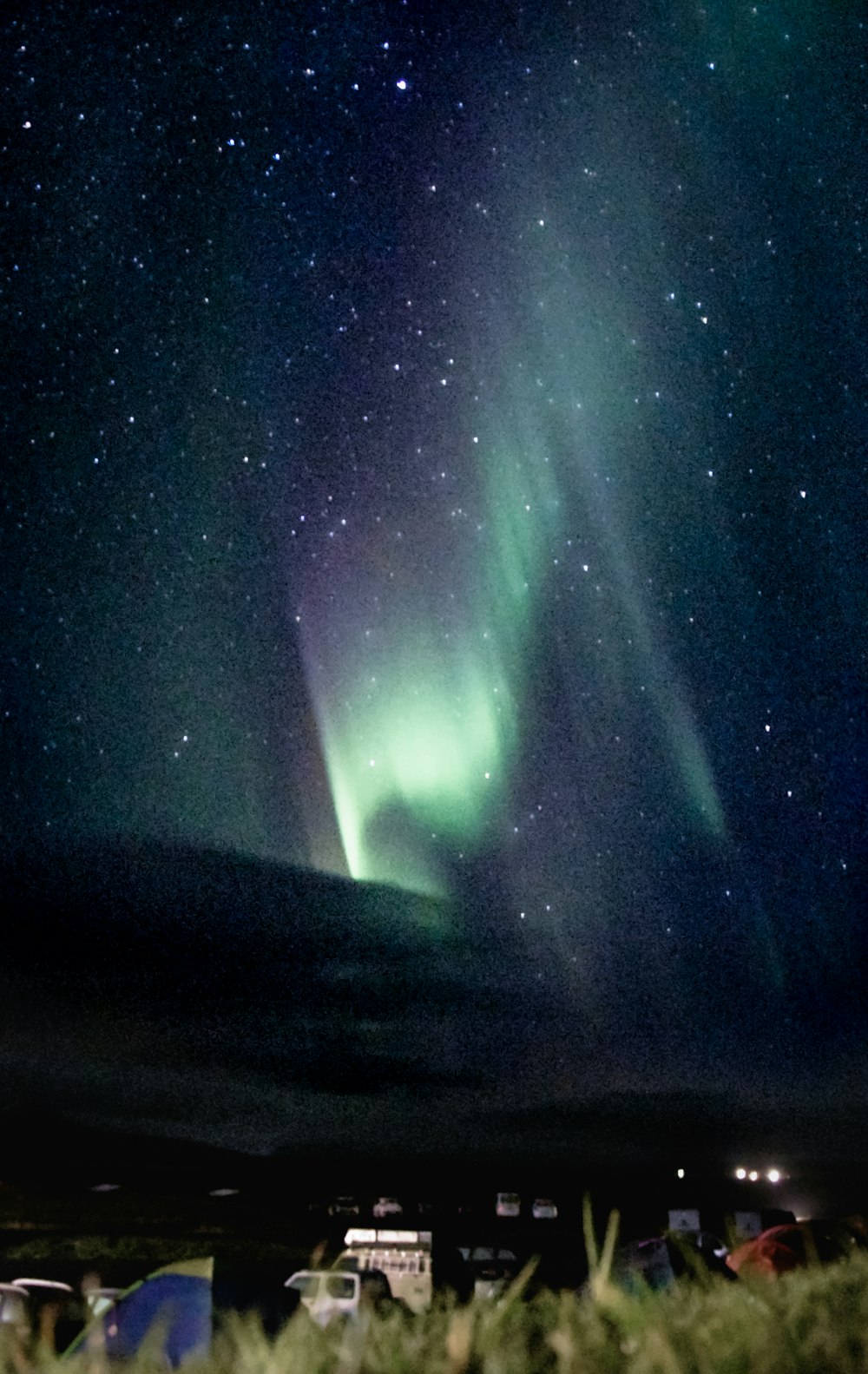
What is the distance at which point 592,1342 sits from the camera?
353 centimetres

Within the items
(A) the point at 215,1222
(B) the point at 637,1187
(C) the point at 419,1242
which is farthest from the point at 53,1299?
(B) the point at 637,1187

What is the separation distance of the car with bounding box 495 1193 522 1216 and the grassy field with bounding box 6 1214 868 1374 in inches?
4022

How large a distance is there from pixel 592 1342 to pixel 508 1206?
114284mm

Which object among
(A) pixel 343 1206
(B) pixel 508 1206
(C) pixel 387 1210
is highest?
(A) pixel 343 1206

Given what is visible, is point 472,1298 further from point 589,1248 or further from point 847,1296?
point 847,1296

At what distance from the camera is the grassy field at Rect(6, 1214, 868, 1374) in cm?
322

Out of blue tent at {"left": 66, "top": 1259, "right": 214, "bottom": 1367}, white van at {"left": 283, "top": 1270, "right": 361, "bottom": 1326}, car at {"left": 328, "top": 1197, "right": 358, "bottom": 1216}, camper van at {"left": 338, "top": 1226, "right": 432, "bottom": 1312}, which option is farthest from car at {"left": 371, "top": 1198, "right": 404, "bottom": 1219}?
blue tent at {"left": 66, "top": 1259, "right": 214, "bottom": 1367}

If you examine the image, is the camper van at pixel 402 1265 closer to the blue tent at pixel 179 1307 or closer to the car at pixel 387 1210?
the blue tent at pixel 179 1307

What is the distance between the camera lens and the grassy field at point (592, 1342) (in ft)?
10.6

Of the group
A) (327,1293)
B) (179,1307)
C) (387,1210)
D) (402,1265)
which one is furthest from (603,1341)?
(387,1210)

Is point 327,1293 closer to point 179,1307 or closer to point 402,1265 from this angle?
point 179,1307

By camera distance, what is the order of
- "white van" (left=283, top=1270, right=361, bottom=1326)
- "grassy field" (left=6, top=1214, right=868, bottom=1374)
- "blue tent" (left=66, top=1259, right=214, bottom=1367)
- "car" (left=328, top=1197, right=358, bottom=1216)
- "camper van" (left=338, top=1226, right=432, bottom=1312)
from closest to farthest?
"grassy field" (left=6, top=1214, right=868, bottom=1374)
"white van" (left=283, top=1270, right=361, bottom=1326)
"blue tent" (left=66, top=1259, right=214, bottom=1367)
"camper van" (left=338, top=1226, right=432, bottom=1312)
"car" (left=328, top=1197, right=358, bottom=1216)

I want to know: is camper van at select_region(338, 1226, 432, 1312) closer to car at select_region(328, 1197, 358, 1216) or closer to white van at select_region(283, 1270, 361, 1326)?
white van at select_region(283, 1270, 361, 1326)

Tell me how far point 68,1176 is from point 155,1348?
184m
